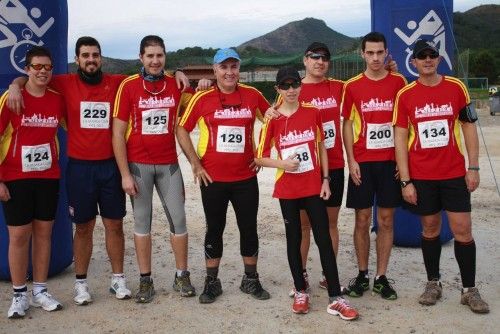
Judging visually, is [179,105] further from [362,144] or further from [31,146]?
[362,144]

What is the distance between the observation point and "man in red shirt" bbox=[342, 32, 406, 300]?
393 cm

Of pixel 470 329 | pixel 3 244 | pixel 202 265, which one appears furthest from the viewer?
pixel 202 265

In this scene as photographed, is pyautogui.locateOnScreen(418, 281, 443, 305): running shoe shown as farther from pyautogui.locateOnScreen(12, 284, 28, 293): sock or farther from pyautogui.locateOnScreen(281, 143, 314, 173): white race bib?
pyautogui.locateOnScreen(12, 284, 28, 293): sock

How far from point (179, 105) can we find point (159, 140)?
1.10 ft

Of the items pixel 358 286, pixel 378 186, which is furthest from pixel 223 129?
pixel 358 286

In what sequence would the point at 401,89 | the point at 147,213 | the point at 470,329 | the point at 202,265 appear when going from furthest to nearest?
the point at 202,265 → the point at 147,213 → the point at 401,89 → the point at 470,329

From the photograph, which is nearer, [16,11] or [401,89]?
[401,89]

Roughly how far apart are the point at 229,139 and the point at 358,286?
1.55 m

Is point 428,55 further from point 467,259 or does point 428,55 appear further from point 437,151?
point 467,259

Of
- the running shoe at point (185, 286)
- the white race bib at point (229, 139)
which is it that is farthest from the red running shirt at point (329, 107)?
the running shoe at point (185, 286)

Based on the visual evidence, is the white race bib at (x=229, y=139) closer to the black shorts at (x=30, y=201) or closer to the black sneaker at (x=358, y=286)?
the black shorts at (x=30, y=201)

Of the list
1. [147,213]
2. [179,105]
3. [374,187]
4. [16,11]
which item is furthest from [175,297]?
[16,11]

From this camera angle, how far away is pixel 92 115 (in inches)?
154

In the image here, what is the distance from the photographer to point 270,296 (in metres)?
4.18
